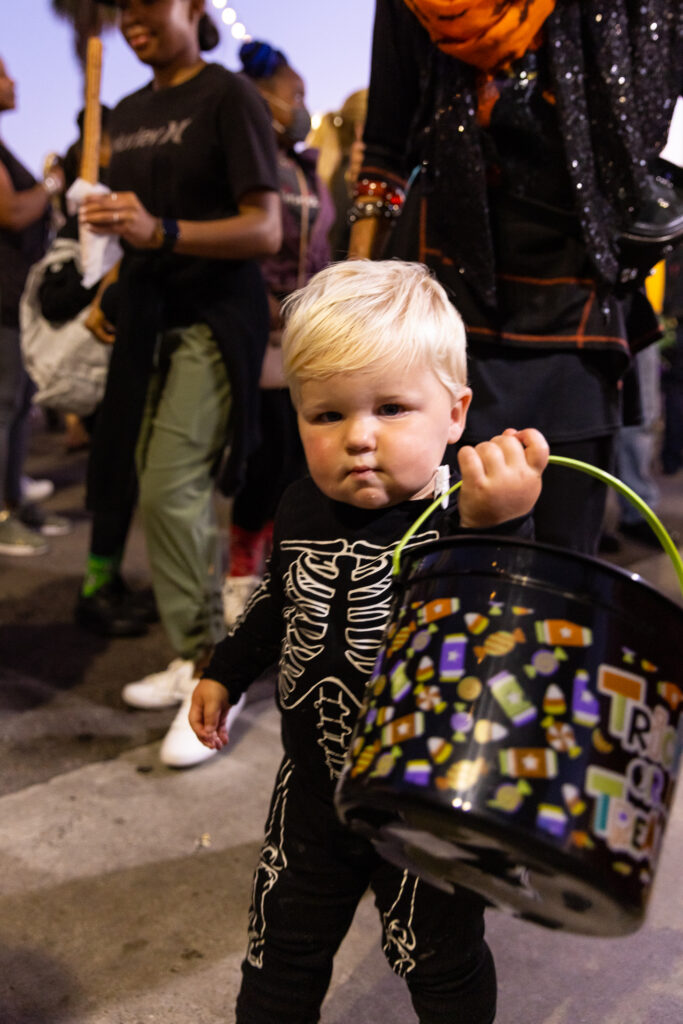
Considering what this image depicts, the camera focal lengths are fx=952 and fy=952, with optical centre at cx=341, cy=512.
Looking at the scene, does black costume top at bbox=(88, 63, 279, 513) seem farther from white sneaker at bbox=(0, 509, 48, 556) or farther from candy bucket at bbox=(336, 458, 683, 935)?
white sneaker at bbox=(0, 509, 48, 556)

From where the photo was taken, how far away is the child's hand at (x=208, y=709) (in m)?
1.28

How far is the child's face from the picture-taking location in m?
1.08

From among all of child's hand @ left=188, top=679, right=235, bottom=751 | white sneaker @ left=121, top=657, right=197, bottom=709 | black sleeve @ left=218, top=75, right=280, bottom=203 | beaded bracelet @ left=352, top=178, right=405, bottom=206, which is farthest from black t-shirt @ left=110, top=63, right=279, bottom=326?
child's hand @ left=188, top=679, right=235, bottom=751

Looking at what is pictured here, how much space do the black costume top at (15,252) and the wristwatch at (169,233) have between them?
185 cm

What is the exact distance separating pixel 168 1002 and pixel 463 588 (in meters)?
0.94

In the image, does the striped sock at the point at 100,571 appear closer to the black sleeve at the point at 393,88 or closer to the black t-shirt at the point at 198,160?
the black t-shirt at the point at 198,160

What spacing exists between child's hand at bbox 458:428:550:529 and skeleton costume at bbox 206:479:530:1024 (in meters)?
0.11

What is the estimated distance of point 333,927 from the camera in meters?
1.18

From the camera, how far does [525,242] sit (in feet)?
5.12

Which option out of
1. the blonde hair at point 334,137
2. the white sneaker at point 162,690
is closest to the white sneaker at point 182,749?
the white sneaker at point 162,690

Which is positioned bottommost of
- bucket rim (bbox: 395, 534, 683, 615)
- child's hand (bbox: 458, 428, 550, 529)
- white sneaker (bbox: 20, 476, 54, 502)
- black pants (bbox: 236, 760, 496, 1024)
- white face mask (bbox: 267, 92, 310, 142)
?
white sneaker (bbox: 20, 476, 54, 502)

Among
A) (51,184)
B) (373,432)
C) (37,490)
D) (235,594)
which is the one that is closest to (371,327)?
(373,432)

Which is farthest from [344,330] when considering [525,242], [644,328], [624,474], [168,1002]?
Result: [624,474]

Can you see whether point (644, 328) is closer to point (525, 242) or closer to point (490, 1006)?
point (525, 242)
